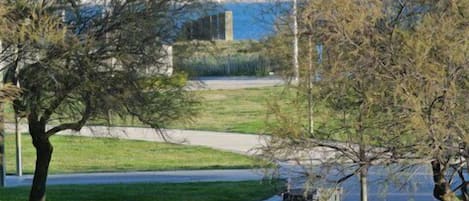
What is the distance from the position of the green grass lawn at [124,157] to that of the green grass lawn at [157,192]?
2391 millimetres

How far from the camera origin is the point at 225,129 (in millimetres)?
29031

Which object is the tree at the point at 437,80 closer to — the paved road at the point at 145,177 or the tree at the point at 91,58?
the tree at the point at 91,58

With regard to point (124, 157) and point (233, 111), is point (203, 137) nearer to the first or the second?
point (124, 157)

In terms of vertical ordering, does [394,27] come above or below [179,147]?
above

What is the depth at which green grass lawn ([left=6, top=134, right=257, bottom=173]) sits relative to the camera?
2167cm

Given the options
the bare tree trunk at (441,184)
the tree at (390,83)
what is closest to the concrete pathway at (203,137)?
the bare tree trunk at (441,184)

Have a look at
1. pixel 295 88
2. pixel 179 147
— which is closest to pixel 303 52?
pixel 295 88

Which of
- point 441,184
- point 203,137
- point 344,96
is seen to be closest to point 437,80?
point 344,96

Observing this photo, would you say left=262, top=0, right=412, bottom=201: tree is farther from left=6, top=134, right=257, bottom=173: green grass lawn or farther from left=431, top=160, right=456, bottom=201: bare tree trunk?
left=6, top=134, right=257, bottom=173: green grass lawn

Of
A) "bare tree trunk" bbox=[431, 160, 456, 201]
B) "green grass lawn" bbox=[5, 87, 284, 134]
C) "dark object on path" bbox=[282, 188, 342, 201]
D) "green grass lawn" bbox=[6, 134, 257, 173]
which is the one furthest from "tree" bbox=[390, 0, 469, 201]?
"green grass lawn" bbox=[5, 87, 284, 134]

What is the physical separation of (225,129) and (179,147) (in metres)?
4.04

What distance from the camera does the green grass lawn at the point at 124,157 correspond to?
21.7 meters

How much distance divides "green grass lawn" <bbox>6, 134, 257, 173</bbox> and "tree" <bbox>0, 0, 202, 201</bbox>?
21.6ft

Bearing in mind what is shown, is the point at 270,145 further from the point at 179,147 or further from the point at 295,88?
the point at 179,147
